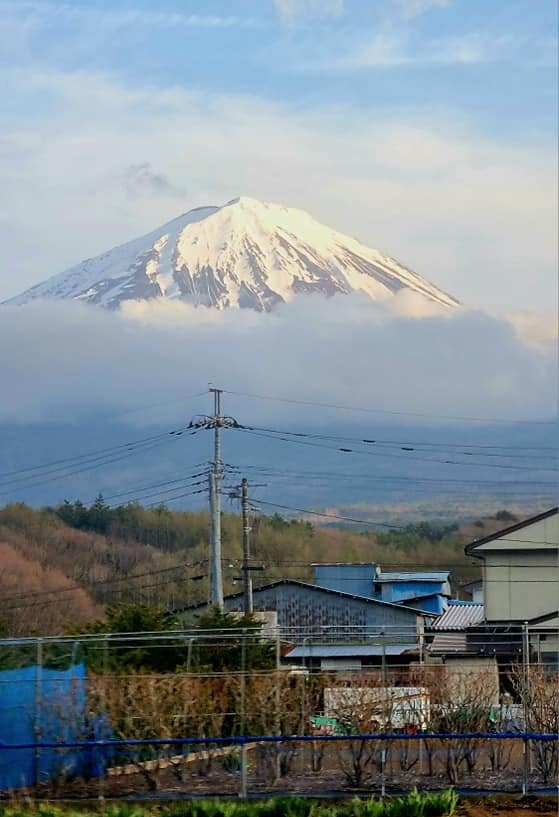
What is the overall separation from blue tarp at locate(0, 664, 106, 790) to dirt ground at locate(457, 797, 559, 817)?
14.1ft

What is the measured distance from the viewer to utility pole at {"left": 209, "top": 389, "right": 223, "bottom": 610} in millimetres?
30005

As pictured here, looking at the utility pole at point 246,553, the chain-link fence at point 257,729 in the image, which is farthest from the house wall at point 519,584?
the chain-link fence at point 257,729

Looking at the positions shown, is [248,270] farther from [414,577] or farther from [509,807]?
[509,807]

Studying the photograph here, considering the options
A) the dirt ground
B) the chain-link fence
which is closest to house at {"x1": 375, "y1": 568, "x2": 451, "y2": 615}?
the chain-link fence

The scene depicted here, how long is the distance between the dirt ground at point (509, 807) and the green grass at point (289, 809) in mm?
357

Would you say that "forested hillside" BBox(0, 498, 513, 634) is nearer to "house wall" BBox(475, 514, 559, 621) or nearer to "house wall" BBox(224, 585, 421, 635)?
"house wall" BBox(224, 585, 421, 635)

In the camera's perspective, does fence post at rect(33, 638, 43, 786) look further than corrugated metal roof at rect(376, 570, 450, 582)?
No

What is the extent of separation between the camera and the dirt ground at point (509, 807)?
50.5 feet

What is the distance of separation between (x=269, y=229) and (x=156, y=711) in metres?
178

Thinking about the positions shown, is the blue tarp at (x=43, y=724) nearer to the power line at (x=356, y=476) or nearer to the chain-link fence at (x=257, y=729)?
the chain-link fence at (x=257, y=729)

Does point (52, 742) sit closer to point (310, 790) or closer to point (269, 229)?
point (310, 790)

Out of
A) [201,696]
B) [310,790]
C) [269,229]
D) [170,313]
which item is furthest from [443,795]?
[269,229]

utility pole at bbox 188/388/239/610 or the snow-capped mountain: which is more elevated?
the snow-capped mountain

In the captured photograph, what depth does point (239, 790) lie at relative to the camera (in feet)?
54.3
